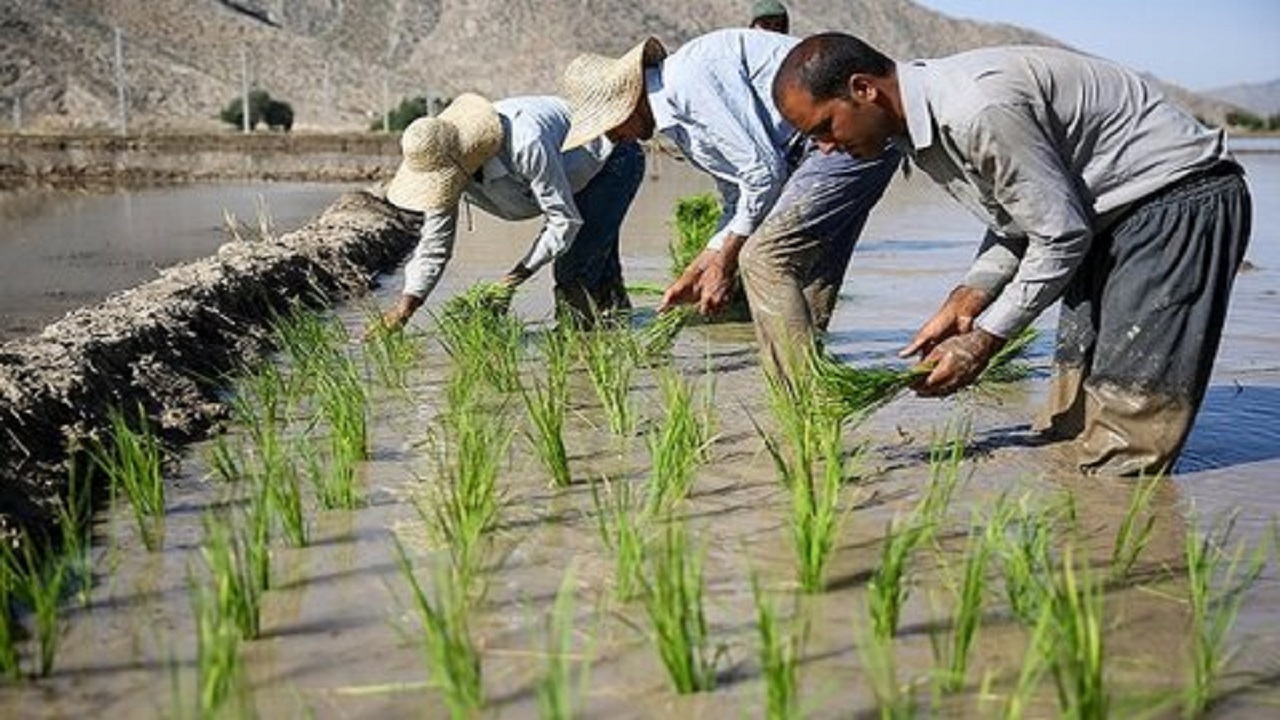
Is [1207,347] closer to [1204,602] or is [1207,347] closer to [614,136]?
[1204,602]

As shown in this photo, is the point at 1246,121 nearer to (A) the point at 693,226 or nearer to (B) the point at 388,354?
(A) the point at 693,226

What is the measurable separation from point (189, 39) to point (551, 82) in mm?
14817

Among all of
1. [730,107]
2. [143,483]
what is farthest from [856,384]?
[143,483]

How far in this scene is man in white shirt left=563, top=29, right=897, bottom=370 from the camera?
435cm

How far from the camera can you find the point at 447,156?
5082 millimetres

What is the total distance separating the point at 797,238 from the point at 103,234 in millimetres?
10445

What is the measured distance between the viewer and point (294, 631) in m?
2.72

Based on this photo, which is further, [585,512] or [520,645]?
[585,512]

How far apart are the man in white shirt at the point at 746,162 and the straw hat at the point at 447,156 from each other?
0.59m

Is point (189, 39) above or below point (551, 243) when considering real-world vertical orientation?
below

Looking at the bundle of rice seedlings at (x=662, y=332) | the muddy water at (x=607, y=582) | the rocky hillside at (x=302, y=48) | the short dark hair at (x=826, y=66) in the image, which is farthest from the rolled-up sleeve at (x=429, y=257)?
the rocky hillside at (x=302, y=48)

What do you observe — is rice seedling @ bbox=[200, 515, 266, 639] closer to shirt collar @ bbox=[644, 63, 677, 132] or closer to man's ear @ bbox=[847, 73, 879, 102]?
man's ear @ bbox=[847, 73, 879, 102]

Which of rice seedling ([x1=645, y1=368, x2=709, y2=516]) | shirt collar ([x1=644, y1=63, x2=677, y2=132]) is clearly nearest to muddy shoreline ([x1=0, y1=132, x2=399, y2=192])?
shirt collar ([x1=644, y1=63, x2=677, y2=132])

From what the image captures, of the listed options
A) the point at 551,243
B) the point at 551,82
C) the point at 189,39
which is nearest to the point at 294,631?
the point at 551,243
